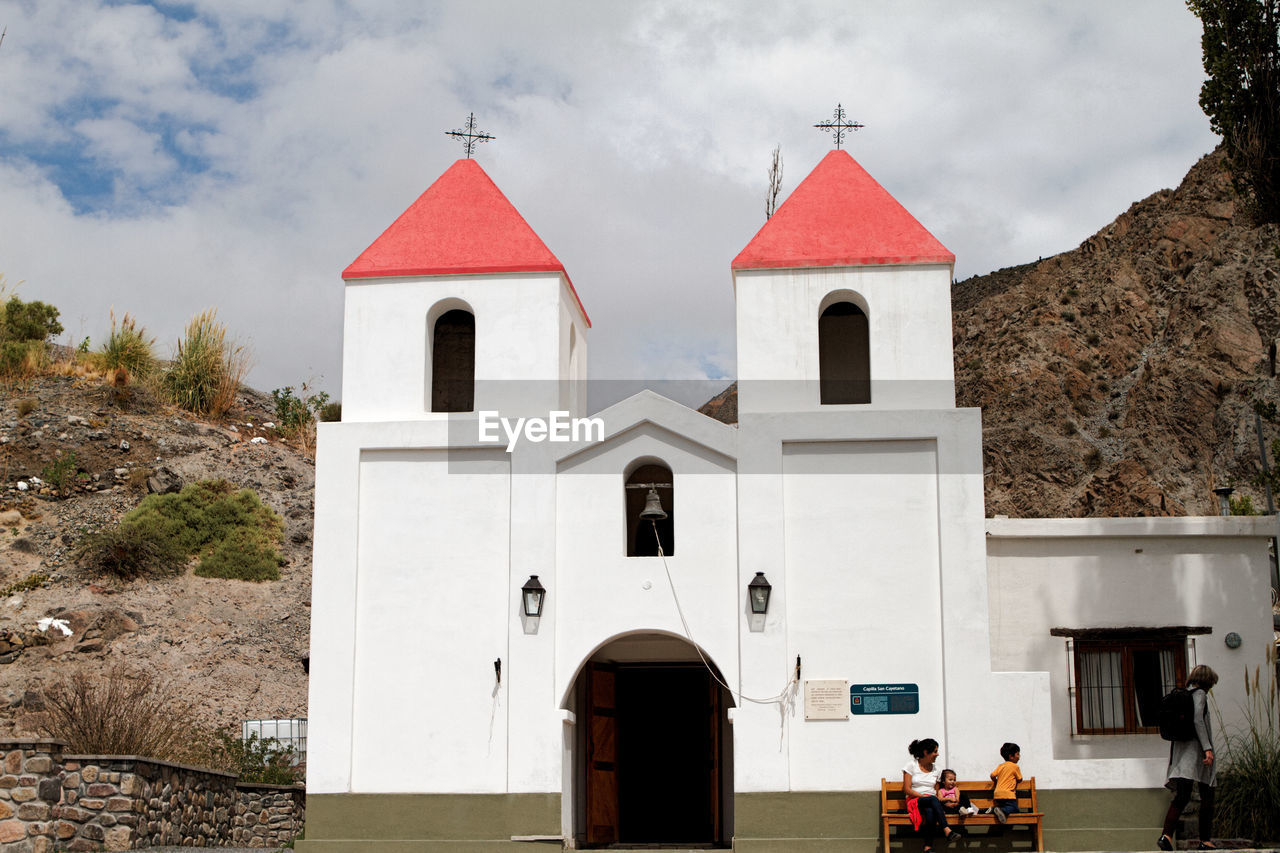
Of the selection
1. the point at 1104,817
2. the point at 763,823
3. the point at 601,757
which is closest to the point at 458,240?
the point at 601,757

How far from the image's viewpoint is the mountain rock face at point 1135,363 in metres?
38.2

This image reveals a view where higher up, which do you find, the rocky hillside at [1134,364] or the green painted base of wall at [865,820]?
the rocky hillside at [1134,364]

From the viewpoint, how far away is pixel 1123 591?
53.5 feet

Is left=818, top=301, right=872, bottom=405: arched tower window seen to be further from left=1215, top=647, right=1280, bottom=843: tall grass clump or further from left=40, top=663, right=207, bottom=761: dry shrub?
left=40, top=663, right=207, bottom=761: dry shrub

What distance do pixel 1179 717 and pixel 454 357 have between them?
970cm

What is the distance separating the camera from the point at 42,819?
14.2m

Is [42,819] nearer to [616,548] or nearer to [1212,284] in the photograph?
[616,548]

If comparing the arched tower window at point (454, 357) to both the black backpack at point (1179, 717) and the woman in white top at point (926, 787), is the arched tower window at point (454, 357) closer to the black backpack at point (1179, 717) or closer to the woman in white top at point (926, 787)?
the woman in white top at point (926, 787)

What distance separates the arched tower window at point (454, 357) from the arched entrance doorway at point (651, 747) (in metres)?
3.91

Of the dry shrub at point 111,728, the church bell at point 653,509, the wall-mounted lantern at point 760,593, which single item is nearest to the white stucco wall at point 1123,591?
the wall-mounted lantern at point 760,593

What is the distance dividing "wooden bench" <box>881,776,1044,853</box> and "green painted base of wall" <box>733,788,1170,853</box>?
208 mm

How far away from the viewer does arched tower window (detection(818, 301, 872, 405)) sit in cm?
1708

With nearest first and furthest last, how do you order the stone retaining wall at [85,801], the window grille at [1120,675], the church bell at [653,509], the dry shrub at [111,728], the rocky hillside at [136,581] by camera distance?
1. the stone retaining wall at [85,801]
2. the church bell at [653,509]
3. the dry shrub at [111,728]
4. the window grille at [1120,675]
5. the rocky hillside at [136,581]

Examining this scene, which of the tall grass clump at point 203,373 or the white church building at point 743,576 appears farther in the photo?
the tall grass clump at point 203,373
